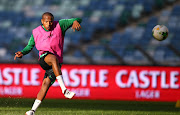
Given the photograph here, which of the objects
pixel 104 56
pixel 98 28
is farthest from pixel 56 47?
pixel 98 28

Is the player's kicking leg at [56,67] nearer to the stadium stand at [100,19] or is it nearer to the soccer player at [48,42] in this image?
the soccer player at [48,42]

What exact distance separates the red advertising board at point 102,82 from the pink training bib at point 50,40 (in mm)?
5618

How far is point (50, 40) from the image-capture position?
18.6 ft

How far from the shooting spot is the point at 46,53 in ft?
18.5

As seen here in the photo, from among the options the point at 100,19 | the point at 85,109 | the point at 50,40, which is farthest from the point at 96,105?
the point at 100,19

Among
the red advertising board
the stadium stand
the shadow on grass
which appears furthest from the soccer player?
the stadium stand

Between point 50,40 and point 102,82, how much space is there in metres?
5.87

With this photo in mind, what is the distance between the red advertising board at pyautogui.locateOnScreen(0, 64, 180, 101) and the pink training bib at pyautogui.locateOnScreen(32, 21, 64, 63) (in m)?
5.62

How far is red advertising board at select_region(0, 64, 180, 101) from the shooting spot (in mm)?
11281

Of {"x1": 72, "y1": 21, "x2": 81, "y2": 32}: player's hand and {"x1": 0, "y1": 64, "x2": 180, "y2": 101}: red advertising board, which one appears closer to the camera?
{"x1": 72, "y1": 21, "x2": 81, "y2": 32}: player's hand

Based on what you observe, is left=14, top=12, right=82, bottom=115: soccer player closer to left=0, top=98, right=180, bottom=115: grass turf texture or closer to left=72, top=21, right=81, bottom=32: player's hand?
left=72, top=21, right=81, bottom=32: player's hand

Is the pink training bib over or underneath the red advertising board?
over

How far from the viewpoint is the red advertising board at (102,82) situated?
11.3m

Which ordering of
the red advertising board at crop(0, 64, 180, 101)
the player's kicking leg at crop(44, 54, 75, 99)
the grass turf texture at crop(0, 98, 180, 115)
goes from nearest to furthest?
the player's kicking leg at crop(44, 54, 75, 99) → the grass turf texture at crop(0, 98, 180, 115) → the red advertising board at crop(0, 64, 180, 101)
